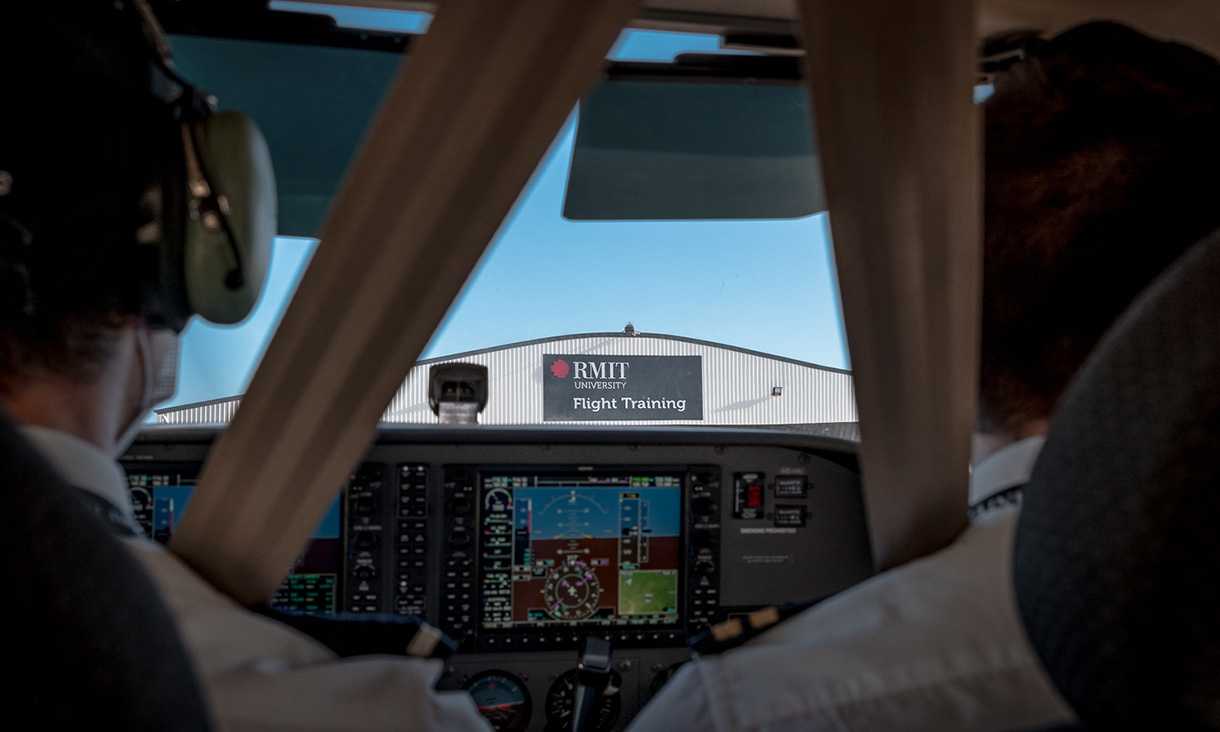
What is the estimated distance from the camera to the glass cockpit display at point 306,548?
1678 millimetres

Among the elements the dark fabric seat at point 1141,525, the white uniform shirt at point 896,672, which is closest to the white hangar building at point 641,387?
the white uniform shirt at point 896,672

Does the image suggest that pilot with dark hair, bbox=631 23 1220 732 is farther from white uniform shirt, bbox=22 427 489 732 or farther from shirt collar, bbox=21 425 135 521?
shirt collar, bbox=21 425 135 521

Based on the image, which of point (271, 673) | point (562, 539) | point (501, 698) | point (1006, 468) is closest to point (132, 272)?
point (271, 673)

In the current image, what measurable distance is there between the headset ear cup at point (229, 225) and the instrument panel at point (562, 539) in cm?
99

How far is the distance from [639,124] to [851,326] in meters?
1.24

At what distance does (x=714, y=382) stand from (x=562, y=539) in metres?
1.10

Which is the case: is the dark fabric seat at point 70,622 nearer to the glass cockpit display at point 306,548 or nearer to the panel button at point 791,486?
the glass cockpit display at point 306,548

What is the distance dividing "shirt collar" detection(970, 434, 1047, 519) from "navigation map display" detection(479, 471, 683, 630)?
116 centimetres

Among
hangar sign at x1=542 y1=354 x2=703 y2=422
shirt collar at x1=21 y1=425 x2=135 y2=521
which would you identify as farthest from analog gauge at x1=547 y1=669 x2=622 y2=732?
shirt collar at x1=21 y1=425 x2=135 y2=521

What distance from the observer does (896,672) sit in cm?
55

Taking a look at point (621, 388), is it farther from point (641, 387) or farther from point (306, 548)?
point (306, 548)

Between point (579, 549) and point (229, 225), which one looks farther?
point (579, 549)

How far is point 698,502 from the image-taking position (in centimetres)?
190

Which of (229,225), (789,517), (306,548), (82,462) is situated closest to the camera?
(82,462)
